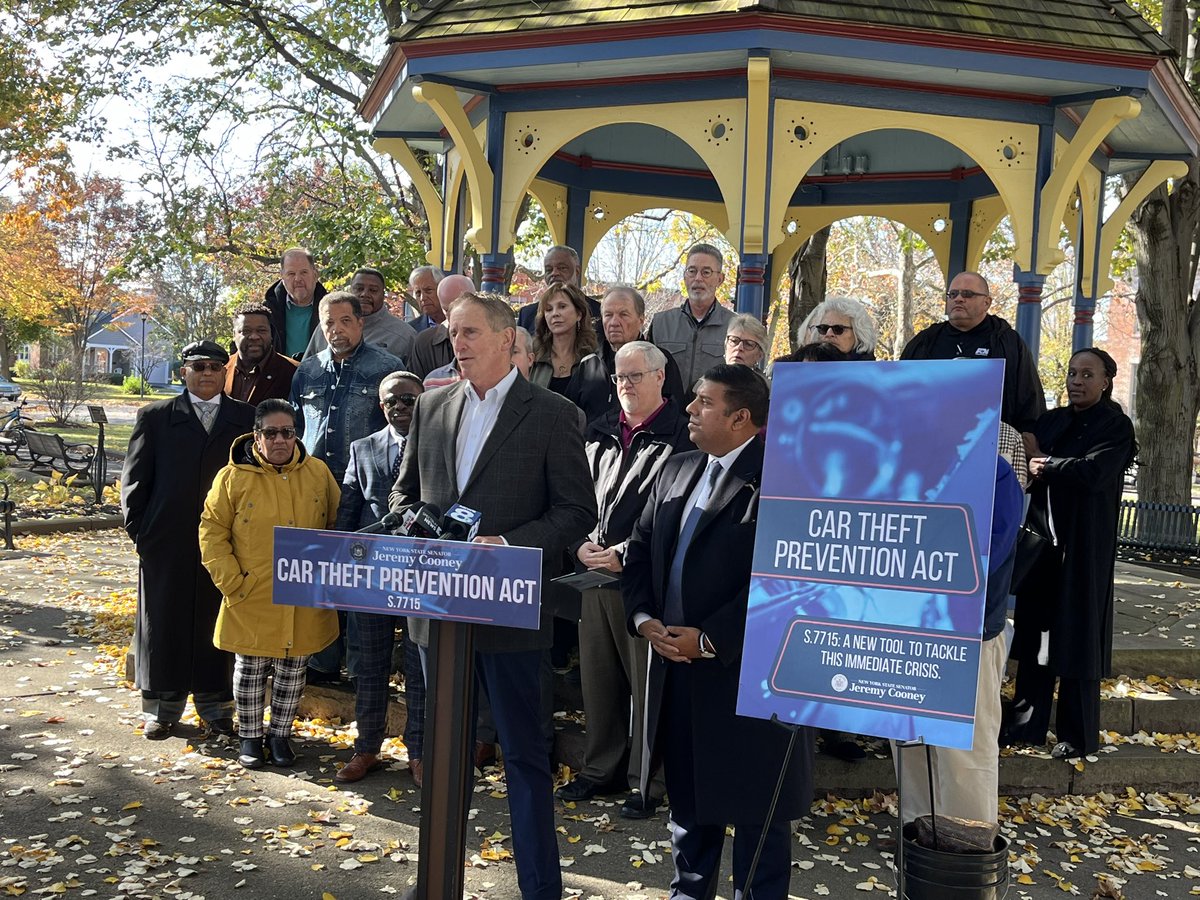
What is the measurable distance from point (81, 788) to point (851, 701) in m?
3.86

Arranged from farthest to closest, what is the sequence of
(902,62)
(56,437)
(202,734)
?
1. (56,437)
2. (902,62)
3. (202,734)

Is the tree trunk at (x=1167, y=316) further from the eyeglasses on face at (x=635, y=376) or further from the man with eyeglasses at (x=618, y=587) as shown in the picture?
the eyeglasses on face at (x=635, y=376)

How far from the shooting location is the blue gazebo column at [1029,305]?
798 centimetres

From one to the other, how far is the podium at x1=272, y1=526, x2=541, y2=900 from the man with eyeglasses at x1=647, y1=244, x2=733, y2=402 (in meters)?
3.58

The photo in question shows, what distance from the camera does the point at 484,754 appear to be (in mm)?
5680

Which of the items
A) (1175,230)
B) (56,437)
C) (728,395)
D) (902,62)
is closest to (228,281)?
(56,437)

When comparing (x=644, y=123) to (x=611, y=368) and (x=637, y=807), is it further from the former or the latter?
(x=637, y=807)

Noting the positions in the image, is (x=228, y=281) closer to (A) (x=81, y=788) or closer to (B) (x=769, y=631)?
(A) (x=81, y=788)

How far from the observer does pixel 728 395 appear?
3752 millimetres

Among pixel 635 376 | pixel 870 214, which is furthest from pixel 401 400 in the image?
pixel 870 214

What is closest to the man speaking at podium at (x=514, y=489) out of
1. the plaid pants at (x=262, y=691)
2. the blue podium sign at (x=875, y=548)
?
the blue podium sign at (x=875, y=548)

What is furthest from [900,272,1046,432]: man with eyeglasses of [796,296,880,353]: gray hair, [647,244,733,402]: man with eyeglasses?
[647,244,733,402]: man with eyeglasses

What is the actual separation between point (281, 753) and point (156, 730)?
0.89 m

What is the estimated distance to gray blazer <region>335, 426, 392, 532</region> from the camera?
5453 mm
